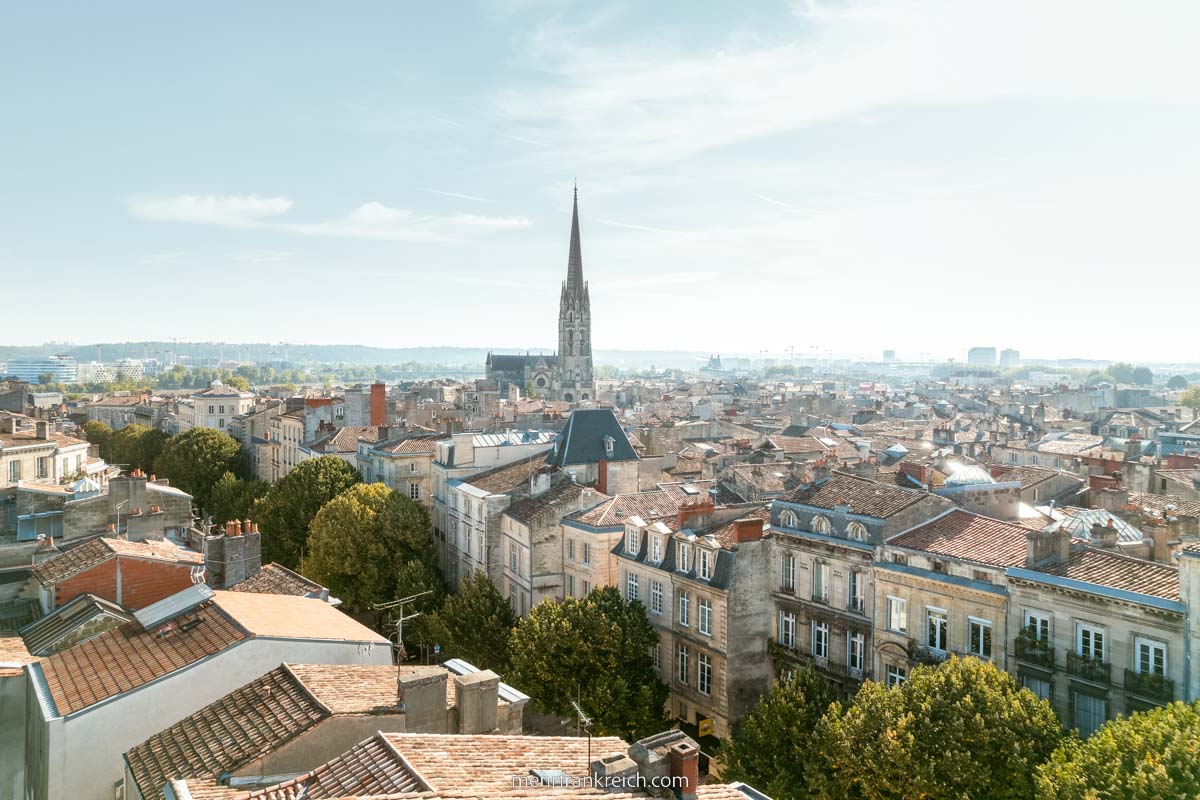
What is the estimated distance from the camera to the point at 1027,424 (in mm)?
145125

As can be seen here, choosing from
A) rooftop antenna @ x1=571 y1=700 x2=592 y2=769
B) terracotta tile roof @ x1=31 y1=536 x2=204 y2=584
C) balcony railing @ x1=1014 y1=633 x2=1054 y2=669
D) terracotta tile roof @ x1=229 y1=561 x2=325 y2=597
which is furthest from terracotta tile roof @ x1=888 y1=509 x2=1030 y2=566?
terracotta tile roof @ x1=31 y1=536 x2=204 y2=584

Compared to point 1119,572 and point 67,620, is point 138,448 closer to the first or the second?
point 67,620

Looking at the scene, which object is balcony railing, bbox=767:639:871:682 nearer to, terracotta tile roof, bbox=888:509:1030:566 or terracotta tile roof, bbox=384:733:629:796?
terracotta tile roof, bbox=888:509:1030:566

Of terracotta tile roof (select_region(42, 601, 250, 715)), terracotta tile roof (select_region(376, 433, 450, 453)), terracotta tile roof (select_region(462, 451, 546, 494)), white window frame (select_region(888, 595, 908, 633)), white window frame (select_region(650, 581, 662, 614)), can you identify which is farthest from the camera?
terracotta tile roof (select_region(376, 433, 450, 453))

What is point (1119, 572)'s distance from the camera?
1234 inches

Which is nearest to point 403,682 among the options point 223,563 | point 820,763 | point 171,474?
point 820,763

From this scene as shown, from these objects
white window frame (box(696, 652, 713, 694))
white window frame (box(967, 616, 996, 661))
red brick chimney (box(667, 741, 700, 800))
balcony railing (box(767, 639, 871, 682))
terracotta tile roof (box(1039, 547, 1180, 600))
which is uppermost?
terracotta tile roof (box(1039, 547, 1180, 600))

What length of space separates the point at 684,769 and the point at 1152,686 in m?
19.9

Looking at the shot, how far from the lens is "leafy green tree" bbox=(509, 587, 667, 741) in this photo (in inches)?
1537

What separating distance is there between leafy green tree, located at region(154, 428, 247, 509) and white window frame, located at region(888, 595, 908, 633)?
7190 centimetres

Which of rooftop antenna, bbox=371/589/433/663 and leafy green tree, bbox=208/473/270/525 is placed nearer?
rooftop antenna, bbox=371/589/433/663

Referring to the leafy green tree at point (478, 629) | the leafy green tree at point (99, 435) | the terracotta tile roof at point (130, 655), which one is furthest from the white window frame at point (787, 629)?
the leafy green tree at point (99, 435)

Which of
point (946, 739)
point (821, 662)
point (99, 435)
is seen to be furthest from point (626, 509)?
point (99, 435)

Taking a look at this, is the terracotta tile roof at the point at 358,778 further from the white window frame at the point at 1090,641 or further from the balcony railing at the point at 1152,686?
the white window frame at the point at 1090,641
